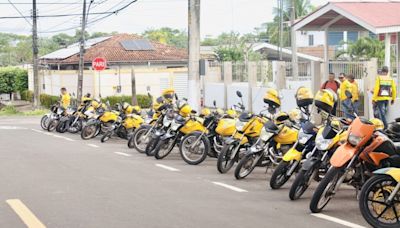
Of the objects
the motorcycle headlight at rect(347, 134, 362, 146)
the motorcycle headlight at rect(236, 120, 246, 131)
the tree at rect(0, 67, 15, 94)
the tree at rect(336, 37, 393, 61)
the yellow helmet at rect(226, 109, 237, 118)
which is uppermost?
the tree at rect(336, 37, 393, 61)

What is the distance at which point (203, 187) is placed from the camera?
10148 mm

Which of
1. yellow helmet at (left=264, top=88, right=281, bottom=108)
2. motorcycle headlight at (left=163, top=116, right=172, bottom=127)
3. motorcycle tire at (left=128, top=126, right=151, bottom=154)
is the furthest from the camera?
motorcycle tire at (left=128, top=126, right=151, bottom=154)

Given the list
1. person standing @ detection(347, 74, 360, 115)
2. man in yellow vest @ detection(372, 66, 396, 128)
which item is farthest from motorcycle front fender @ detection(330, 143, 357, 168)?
person standing @ detection(347, 74, 360, 115)

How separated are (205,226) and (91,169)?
17.8 feet

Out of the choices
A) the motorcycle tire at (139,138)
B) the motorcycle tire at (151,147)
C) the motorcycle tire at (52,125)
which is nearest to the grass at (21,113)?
the motorcycle tire at (52,125)

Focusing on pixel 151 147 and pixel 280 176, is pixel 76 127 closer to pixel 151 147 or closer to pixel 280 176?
pixel 151 147

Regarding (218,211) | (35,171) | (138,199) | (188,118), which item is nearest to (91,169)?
(35,171)

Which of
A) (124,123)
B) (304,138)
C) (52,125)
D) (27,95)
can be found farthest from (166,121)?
(27,95)

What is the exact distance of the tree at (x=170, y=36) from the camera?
89.7 metres

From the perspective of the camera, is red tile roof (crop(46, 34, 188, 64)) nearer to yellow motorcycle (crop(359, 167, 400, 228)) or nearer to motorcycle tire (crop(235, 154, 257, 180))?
motorcycle tire (crop(235, 154, 257, 180))

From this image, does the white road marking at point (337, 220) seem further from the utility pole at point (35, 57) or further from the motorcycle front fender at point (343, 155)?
the utility pole at point (35, 57)

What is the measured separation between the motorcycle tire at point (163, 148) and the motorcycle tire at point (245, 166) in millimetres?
3218

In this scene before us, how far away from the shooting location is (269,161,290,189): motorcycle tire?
9312mm

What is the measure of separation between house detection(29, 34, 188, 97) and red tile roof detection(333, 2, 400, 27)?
52.4ft
